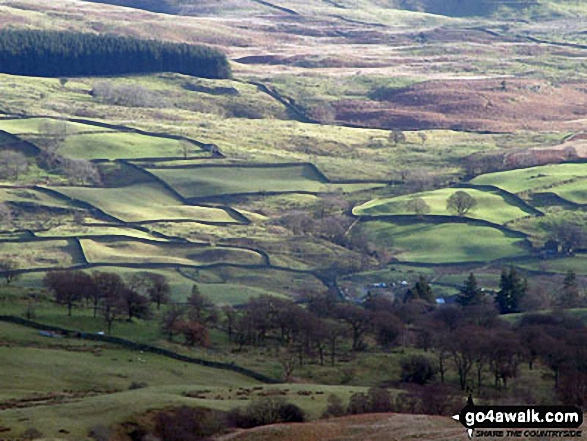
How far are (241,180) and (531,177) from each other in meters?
33.0

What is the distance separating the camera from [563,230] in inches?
5271

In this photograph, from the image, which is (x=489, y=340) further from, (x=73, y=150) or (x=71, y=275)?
(x=73, y=150)

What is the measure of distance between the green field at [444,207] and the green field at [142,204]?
15624mm

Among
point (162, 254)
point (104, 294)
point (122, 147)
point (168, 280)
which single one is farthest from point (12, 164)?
point (104, 294)

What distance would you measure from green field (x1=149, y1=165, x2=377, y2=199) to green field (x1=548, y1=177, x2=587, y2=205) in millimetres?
21375

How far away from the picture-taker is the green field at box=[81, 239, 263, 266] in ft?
408

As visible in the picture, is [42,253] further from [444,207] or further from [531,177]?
[531,177]

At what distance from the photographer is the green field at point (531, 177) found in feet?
498

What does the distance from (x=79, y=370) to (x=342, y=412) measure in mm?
19324

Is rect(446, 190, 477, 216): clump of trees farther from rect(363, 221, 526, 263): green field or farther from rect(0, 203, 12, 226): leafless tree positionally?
rect(0, 203, 12, 226): leafless tree

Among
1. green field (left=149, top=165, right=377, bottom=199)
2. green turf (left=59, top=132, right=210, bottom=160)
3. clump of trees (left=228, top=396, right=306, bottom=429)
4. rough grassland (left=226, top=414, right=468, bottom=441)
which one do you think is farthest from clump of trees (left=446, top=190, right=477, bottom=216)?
rough grassland (left=226, top=414, right=468, bottom=441)

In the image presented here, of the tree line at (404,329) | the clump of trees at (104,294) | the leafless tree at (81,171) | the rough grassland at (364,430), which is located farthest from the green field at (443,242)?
the rough grassland at (364,430)

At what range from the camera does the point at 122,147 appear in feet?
544

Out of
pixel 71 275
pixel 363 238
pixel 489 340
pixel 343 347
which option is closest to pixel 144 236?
pixel 363 238
